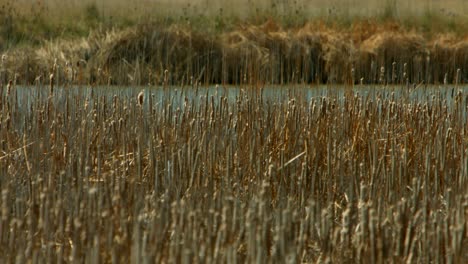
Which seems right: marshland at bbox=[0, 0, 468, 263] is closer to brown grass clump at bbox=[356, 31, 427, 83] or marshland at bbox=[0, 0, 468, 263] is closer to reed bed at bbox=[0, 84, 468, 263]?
reed bed at bbox=[0, 84, 468, 263]

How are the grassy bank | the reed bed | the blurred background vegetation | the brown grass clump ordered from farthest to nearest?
the blurred background vegetation < the brown grass clump < the grassy bank < the reed bed

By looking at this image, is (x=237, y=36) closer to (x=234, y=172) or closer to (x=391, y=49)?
(x=391, y=49)

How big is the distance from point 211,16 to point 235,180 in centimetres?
1113

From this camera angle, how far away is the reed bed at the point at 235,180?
90.0 inches

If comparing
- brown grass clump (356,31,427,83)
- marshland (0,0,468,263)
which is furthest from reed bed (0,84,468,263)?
brown grass clump (356,31,427,83)

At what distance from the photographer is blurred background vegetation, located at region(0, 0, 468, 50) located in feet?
43.5

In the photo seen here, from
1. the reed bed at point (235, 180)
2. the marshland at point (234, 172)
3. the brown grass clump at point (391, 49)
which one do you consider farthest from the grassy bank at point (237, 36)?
the reed bed at point (235, 180)

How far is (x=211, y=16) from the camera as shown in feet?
46.5

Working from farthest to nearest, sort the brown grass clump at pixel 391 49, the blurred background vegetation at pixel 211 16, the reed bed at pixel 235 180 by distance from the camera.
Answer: the blurred background vegetation at pixel 211 16
the brown grass clump at pixel 391 49
the reed bed at pixel 235 180

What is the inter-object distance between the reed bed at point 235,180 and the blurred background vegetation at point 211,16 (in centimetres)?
887

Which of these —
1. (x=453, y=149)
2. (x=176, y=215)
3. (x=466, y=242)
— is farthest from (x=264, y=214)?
(x=453, y=149)

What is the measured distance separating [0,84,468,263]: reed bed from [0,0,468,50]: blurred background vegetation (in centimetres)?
887

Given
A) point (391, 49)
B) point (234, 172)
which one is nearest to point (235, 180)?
point (234, 172)

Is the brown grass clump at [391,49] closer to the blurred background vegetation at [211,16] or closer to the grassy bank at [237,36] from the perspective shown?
the grassy bank at [237,36]
